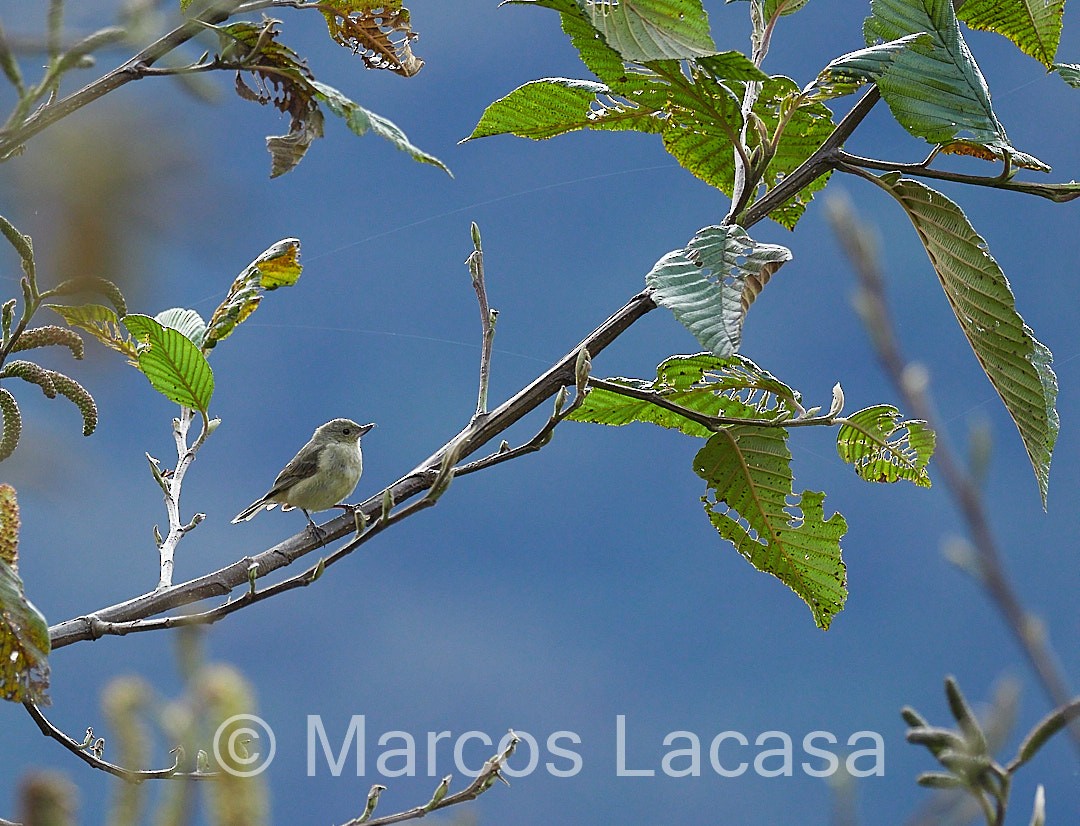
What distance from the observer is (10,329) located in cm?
150

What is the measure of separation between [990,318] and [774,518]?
0.54 m

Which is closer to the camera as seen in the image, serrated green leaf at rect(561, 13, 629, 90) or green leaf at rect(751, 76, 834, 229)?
serrated green leaf at rect(561, 13, 629, 90)

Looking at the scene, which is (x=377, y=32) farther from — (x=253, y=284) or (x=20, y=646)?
(x=20, y=646)

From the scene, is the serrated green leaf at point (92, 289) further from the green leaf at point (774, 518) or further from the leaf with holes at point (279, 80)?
the green leaf at point (774, 518)

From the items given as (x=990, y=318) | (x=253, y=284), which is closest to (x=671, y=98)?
(x=990, y=318)

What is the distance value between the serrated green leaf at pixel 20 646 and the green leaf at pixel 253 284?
815 millimetres

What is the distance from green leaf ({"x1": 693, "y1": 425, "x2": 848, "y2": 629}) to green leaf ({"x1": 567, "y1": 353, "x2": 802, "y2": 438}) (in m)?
0.07

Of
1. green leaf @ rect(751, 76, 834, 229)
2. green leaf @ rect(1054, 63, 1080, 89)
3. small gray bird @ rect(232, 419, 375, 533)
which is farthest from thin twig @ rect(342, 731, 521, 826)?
small gray bird @ rect(232, 419, 375, 533)

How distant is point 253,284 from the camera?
2.18 m

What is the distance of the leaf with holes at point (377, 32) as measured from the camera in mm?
1897

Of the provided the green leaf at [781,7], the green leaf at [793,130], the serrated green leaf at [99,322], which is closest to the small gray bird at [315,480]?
the serrated green leaf at [99,322]

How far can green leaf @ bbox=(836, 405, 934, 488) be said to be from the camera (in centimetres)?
214

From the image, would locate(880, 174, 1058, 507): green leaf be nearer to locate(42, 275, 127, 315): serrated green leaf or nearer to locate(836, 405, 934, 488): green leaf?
locate(836, 405, 934, 488): green leaf

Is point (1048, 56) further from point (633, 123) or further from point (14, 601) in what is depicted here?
point (14, 601)
